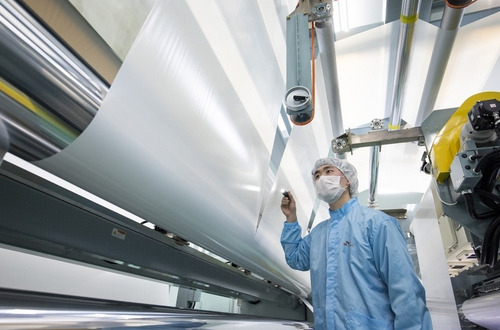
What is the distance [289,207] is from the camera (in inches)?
48.4

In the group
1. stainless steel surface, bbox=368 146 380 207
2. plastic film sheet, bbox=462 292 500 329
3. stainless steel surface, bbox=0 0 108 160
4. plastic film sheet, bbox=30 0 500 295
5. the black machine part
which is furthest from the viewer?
stainless steel surface, bbox=368 146 380 207

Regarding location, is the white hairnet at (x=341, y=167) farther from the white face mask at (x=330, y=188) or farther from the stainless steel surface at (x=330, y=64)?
the stainless steel surface at (x=330, y=64)

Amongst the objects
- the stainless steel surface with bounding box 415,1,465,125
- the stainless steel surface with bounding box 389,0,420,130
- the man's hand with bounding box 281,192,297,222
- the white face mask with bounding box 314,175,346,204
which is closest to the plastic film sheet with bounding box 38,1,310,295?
the man's hand with bounding box 281,192,297,222

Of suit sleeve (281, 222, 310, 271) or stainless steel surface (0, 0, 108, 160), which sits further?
suit sleeve (281, 222, 310, 271)

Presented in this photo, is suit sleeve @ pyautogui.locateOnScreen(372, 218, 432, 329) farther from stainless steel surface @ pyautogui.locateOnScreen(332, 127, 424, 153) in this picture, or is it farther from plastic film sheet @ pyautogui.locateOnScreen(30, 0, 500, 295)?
stainless steel surface @ pyautogui.locateOnScreen(332, 127, 424, 153)

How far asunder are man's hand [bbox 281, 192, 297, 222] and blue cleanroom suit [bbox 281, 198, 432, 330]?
0.03 meters

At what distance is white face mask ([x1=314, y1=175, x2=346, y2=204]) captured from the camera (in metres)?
1.27

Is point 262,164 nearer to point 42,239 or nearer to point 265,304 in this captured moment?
point 42,239

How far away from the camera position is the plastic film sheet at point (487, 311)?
1179mm

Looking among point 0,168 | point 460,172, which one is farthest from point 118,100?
point 460,172

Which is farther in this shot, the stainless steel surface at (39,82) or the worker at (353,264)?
the worker at (353,264)

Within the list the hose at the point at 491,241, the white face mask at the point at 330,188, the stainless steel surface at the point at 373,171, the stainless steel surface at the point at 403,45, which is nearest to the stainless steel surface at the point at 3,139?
the white face mask at the point at 330,188

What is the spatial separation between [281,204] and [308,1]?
0.74 meters

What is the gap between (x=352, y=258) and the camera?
1099mm
